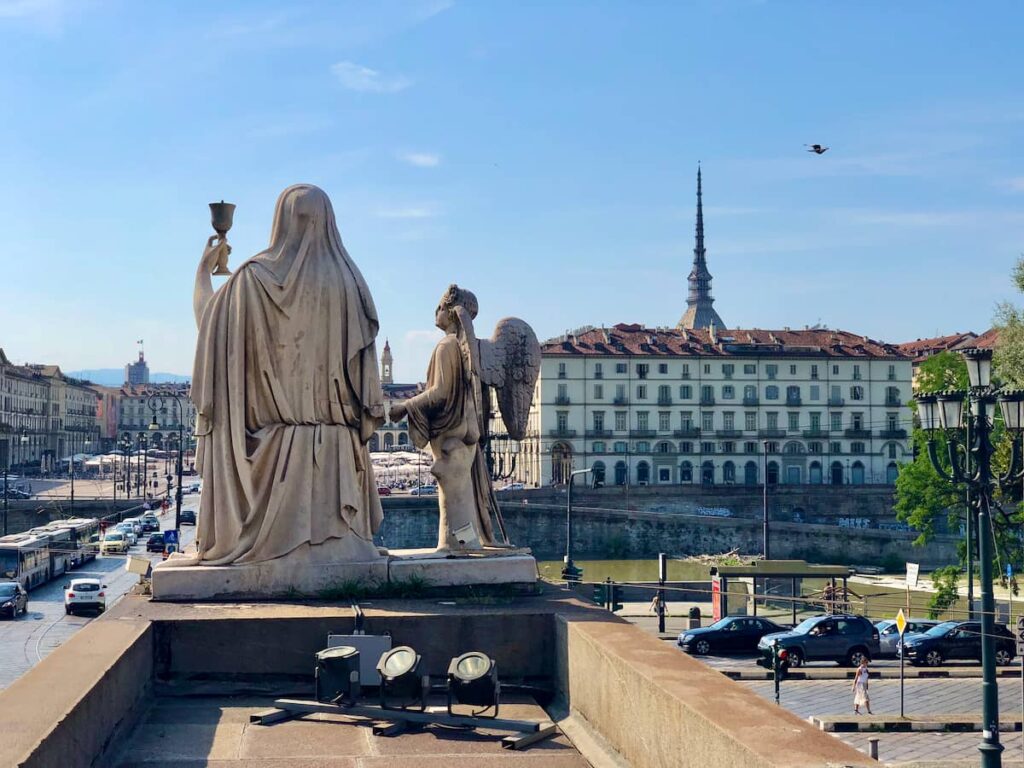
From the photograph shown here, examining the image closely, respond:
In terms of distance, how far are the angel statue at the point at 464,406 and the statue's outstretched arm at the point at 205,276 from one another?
5.16ft

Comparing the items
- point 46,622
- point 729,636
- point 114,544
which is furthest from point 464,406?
point 114,544

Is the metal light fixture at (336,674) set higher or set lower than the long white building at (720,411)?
lower

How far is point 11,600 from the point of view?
1395 inches

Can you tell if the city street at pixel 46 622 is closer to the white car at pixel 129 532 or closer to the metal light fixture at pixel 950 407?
the white car at pixel 129 532

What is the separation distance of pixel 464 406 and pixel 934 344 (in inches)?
4480

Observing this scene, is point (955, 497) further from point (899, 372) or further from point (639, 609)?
point (899, 372)

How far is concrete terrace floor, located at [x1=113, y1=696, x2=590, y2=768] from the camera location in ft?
19.6

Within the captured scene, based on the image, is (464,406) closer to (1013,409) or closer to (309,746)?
(309,746)

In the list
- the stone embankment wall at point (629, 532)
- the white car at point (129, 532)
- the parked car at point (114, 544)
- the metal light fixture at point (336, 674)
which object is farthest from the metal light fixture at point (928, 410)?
the stone embankment wall at point (629, 532)

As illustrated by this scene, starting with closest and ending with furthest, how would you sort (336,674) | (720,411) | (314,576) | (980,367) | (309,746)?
(309,746) → (336,674) → (314,576) → (980,367) → (720,411)

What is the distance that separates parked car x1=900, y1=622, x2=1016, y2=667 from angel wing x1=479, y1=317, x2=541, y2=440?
2210 centimetres

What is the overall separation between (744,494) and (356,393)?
260 feet

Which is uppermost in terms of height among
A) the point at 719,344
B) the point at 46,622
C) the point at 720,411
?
the point at 719,344

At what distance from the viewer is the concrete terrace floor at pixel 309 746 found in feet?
19.6
